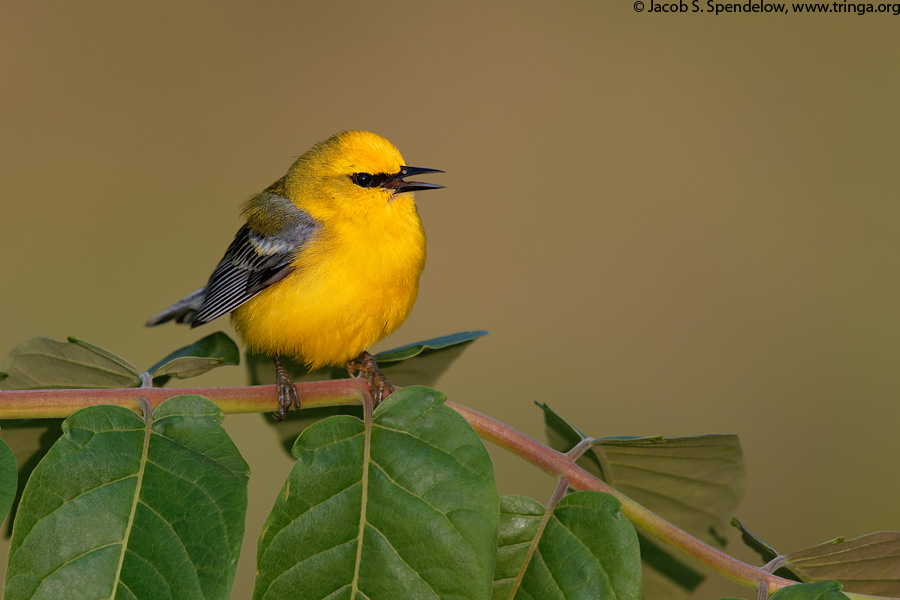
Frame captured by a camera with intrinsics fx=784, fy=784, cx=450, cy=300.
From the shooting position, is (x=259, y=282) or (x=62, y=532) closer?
(x=62, y=532)

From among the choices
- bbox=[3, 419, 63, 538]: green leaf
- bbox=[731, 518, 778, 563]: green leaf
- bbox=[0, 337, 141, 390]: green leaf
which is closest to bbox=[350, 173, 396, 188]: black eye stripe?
bbox=[0, 337, 141, 390]: green leaf

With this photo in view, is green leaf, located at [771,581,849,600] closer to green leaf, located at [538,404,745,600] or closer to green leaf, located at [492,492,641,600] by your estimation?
green leaf, located at [492,492,641,600]

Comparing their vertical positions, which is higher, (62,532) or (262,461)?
(62,532)

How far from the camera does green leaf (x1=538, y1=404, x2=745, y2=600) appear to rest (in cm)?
165

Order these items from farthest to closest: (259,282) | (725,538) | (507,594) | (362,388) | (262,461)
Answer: (262,461), (259,282), (725,538), (362,388), (507,594)

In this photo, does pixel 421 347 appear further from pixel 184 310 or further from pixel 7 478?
pixel 184 310

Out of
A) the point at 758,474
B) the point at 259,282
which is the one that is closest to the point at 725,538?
the point at 259,282

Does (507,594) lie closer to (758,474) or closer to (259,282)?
(259,282)

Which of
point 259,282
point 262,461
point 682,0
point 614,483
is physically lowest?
point 262,461

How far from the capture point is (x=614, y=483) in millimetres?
1765

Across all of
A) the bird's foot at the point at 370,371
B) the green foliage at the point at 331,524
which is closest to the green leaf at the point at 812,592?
the green foliage at the point at 331,524

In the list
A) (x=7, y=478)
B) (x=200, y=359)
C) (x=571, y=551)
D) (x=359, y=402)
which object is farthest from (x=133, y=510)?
(x=571, y=551)

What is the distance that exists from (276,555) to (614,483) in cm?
87

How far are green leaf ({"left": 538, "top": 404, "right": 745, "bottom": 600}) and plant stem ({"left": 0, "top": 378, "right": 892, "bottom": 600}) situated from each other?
26 centimetres
